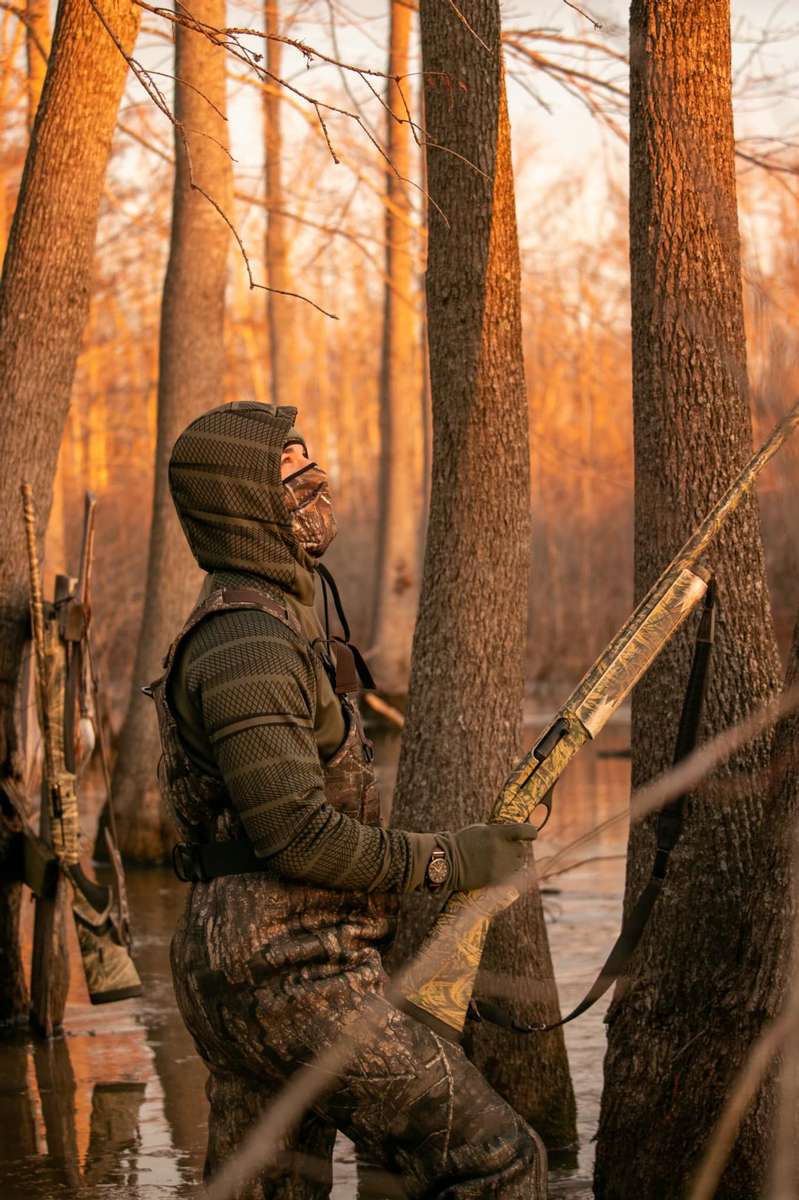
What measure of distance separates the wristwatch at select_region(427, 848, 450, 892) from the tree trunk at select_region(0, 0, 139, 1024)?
4.25 m

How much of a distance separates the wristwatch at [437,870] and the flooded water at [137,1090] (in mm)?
1594

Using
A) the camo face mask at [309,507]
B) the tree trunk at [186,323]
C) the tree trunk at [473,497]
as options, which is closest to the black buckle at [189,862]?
the camo face mask at [309,507]

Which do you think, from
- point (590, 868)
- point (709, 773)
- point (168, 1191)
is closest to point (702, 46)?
point (709, 773)

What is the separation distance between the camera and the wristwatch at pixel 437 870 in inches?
132

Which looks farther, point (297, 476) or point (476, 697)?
point (476, 697)

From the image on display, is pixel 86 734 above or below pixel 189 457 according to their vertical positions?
below

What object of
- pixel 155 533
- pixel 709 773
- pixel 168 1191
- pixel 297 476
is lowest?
pixel 168 1191

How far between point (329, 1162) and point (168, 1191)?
196 centimetres

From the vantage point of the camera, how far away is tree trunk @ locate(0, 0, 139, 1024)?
23.9 feet

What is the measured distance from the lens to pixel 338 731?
346 centimetres

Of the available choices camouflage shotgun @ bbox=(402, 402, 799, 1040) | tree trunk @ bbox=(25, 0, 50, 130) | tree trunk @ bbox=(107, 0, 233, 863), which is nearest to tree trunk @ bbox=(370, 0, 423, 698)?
tree trunk @ bbox=(25, 0, 50, 130)

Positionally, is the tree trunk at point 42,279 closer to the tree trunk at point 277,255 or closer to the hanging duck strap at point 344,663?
the hanging duck strap at point 344,663

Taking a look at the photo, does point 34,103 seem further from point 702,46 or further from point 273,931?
point 273,931

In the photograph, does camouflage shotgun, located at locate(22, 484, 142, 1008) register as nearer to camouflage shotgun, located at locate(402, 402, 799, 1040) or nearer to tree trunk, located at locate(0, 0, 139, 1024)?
tree trunk, located at locate(0, 0, 139, 1024)
